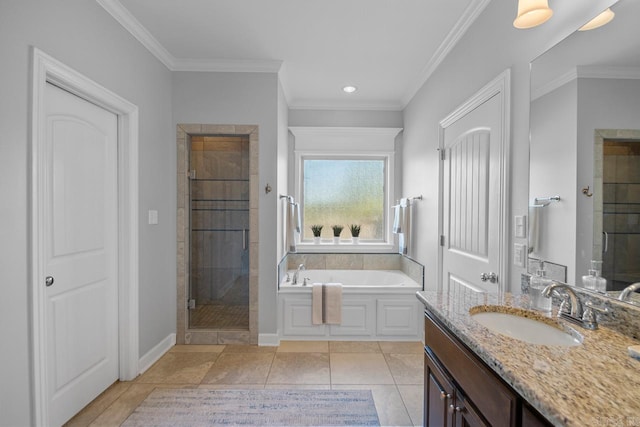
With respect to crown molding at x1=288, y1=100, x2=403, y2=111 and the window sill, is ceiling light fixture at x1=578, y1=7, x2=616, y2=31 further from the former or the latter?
the window sill

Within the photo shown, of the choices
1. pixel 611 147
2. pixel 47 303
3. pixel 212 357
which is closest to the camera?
pixel 611 147

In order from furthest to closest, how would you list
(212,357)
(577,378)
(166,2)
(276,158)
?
(276,158) → (212,357) → (166,2) → (577,378)

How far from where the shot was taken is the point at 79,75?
183cm

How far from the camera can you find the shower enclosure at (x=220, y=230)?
3074 mm

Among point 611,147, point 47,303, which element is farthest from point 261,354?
point 611,147

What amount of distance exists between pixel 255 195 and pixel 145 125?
107 cm

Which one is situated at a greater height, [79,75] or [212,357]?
[79,75]

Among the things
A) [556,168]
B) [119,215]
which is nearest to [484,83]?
[556,168]

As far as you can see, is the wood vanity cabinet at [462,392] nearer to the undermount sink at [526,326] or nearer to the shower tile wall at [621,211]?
the undermount sink at [526,326]

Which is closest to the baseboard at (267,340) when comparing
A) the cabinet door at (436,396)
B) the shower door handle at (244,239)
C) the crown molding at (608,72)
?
the shower door handle at (244,239)

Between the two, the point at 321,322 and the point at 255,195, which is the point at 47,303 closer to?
the point at 255,195

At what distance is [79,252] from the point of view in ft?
6.51

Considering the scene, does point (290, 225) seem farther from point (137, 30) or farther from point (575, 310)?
point (575, 310)

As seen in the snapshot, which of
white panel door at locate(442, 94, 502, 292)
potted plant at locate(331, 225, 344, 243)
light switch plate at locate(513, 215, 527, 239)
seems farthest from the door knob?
potted plant at locate(331, 225, 344, 243)
